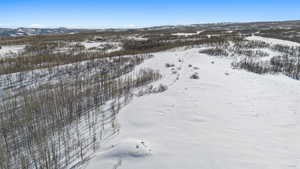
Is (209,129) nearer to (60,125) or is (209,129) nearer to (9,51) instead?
(60,125)

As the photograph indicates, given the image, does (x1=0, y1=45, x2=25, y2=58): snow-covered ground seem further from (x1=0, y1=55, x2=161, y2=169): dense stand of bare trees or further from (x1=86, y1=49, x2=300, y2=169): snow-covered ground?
(x1=86, y1=49, x2=300, y2=169): snow-covered ground

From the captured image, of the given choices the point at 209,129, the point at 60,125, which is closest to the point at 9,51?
the point at 60,125

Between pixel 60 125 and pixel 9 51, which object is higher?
pixel 9 51

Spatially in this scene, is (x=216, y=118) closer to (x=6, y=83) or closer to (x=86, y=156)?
(x=86, y=156)

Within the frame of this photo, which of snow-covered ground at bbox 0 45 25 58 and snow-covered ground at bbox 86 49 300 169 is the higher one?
snow-covered ground at bbox 0 45 25 58

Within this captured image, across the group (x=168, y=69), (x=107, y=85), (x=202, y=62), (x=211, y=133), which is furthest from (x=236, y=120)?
(x=202, y=62)

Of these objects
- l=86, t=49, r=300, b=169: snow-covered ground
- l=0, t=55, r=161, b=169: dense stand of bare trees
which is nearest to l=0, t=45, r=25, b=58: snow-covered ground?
l=0, t=55, r=161, b=169: dense stand of bare trees

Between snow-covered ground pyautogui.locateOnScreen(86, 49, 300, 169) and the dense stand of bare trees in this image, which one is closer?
snow-covered ground pyautogui.locateOnScreen(86, 49, 300, 169)

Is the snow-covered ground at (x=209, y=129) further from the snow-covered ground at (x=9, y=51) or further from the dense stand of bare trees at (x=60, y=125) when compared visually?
the snow-covered ground at (x=9, y=51)

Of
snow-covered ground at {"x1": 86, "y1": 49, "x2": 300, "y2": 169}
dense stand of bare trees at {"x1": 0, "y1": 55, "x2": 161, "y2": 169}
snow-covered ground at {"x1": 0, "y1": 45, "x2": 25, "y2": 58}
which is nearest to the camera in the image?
snow-covered ground at {"x1": 86, "y1": 49, "x2": 300, "y2": 169}

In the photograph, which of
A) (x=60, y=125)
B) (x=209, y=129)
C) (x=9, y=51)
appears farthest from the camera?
(x=9, y=51)
